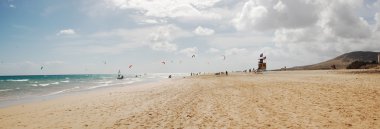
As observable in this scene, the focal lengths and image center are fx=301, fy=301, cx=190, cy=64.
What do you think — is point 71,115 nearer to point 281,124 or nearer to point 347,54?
point 281,124

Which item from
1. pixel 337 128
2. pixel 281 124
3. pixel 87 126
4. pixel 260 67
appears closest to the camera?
pixel 337 128

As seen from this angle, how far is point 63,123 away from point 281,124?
867 centimetres

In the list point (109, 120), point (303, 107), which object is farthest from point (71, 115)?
point (303, 107)

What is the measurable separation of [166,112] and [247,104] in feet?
13.8

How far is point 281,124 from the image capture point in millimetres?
10297

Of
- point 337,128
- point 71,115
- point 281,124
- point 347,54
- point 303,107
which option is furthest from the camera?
point 347,54

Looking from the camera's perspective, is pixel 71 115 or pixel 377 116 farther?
pixel 71 115

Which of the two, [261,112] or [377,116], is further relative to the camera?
[261,112]

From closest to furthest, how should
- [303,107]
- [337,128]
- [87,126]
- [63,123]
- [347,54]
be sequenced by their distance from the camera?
[337,128]
[87,126]
[63,123]
[303,107]
[347,54]

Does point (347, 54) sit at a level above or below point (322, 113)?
above

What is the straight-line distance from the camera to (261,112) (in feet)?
41.8

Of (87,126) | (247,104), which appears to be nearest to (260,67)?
(247,104)

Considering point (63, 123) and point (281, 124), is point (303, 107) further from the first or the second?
point (63, 123)

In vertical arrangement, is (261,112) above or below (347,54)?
below
